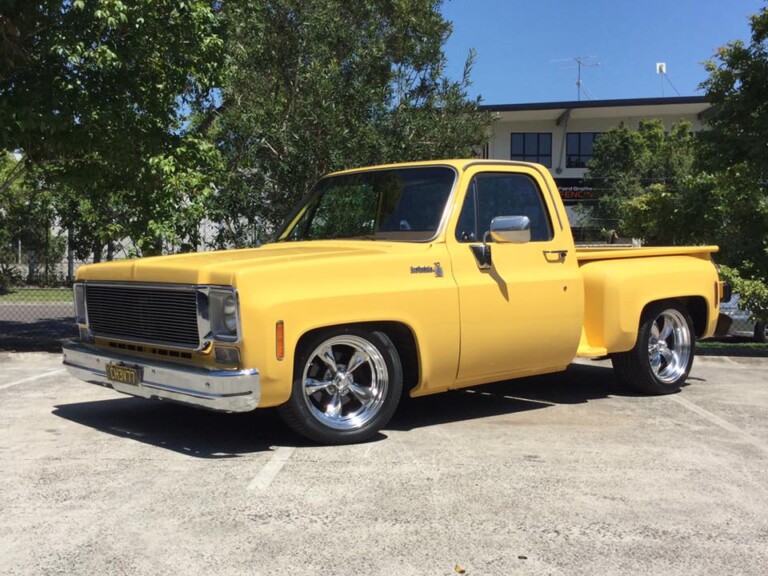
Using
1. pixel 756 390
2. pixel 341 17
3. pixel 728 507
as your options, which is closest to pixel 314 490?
pixel 728 507

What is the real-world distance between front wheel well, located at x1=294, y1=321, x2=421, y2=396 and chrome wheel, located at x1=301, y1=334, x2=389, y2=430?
0.15 meters

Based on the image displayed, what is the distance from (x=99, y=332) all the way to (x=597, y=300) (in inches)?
157

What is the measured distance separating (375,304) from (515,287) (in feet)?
4.36

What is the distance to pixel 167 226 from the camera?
10.1 m

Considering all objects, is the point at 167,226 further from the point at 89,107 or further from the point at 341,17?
the point at 341,17

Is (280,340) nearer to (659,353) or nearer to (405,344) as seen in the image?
(405,344)

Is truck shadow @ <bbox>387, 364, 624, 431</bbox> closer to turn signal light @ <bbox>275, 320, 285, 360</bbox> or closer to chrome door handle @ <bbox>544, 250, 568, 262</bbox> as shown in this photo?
chrome door handle @ <bbox>544, 250, 568, 262</bbox>

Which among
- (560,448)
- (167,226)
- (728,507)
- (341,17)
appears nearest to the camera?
(728,507)

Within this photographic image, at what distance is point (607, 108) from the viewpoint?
43000 mm

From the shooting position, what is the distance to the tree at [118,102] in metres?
8.38

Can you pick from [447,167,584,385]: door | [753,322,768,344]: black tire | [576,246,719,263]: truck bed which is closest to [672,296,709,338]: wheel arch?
[576,246,719,263]: truck bed

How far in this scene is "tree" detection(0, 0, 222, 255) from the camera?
8383 millimetres

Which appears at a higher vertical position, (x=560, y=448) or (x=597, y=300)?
(x=597, y=300)

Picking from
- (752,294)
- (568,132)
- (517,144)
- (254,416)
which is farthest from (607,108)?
(254,416)
